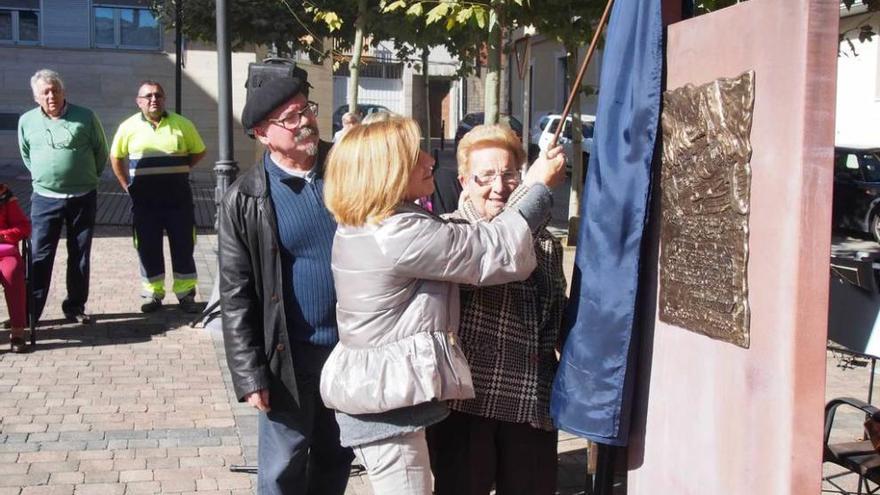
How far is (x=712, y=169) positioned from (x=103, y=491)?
326cm

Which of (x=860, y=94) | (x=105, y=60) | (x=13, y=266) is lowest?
(x=13, y=266)

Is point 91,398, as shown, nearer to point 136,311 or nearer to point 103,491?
point 103,491

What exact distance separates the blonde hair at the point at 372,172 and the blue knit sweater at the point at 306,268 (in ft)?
1.97

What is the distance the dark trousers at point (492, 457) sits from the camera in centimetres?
347

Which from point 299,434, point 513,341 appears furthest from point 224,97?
point 513,341

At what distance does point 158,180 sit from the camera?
28.0ft

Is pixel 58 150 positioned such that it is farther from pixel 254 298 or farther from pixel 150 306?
pixel 254 298

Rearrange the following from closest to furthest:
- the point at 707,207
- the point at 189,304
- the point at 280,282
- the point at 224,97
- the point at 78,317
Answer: the point at 707,207 < the point at 280,282 < the point at 224,97 < the point at 78,317 < the point at 189,304

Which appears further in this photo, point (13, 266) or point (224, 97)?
point (224, 97)

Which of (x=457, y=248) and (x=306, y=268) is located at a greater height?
(x=457, y=248)

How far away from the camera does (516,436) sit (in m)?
3.49

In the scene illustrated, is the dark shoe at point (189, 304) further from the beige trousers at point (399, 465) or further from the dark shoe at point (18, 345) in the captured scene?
the beige trousers at point (399, 465)

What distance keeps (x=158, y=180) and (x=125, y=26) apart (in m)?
16.9

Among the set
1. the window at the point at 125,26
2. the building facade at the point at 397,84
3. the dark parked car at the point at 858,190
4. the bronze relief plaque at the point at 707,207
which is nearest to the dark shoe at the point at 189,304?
the bronze relief plaque at the point at 707,207
